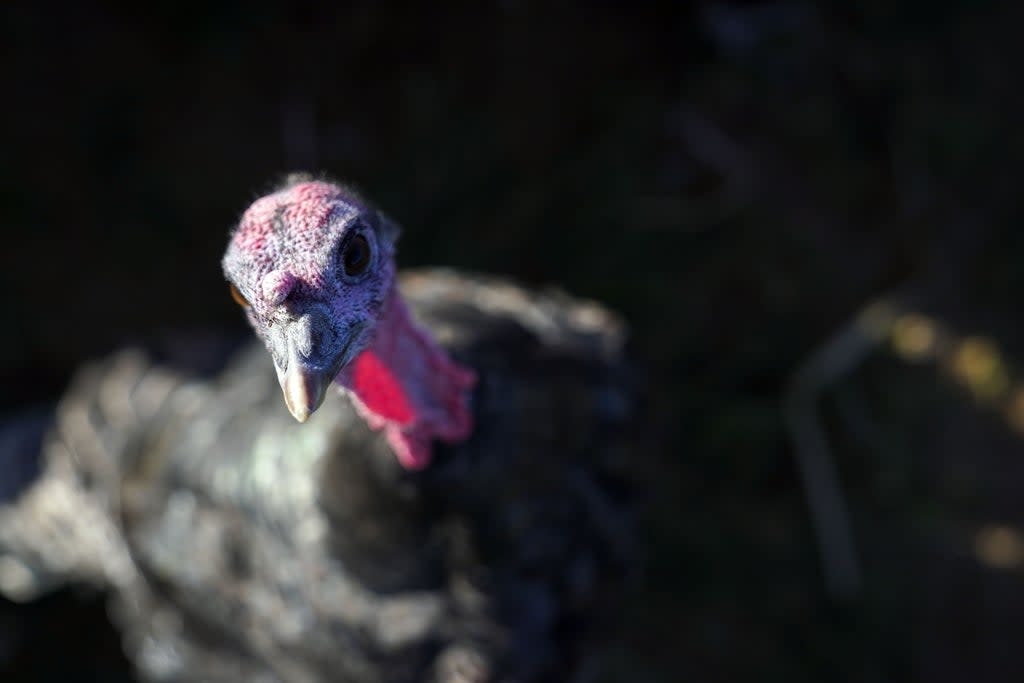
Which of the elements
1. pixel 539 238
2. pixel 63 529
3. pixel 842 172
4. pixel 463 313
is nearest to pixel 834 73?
pixel 842 172

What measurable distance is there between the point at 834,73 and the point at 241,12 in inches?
92.1

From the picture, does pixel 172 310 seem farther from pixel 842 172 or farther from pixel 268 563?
pixel 842 172

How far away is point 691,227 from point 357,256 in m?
2.48

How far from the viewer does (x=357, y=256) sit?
152 centimetres

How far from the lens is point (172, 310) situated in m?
3.62

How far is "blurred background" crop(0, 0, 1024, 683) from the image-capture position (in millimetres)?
3482

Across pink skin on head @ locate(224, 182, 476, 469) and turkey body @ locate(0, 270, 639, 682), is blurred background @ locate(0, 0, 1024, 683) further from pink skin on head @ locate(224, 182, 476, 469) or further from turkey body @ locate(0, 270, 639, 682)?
pink skin on head @ locate(224, 182, 476, 469)

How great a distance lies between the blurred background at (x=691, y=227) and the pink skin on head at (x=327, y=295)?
67.5 inches

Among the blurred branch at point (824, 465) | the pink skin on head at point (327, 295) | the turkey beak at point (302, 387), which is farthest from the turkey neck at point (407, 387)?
the blurred branch at point (824, 465)

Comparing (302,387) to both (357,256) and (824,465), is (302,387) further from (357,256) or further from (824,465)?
(824,465)

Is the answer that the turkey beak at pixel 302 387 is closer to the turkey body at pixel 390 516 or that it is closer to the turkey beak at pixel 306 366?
the turkey beak at pixel 306 366

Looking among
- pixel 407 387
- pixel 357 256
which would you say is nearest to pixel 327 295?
pixel 357 256

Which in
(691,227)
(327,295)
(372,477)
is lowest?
(327,295)

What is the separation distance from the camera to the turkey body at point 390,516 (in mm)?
2053
